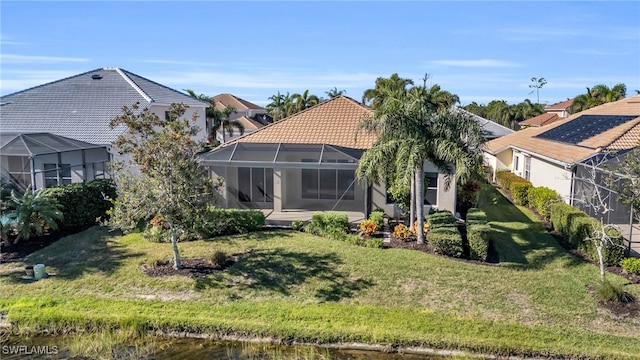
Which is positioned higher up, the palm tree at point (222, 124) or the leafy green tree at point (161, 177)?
the palm tree at point (222, 124)

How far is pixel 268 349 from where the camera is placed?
1073 cm

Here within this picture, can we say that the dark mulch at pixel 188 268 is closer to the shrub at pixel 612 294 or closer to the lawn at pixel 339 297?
the lawn at pixel 339 297

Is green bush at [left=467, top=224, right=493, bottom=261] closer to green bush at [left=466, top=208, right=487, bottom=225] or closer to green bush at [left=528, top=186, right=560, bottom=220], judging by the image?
green bush at [left=466, top=208, right=487, bottom=225]

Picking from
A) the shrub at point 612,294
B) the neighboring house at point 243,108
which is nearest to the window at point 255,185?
the shrub at point 612,294

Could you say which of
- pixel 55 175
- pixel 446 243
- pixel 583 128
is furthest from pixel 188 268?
pixel 583 128

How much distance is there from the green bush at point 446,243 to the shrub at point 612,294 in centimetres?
422

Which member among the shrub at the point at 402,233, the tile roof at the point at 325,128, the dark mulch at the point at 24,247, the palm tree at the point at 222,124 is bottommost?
the dark mulch at the point at 24,247

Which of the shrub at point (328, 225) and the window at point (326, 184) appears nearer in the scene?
the shrub at point (328, 225)

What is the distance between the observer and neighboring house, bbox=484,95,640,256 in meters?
20.0

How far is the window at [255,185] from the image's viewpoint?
2227cm

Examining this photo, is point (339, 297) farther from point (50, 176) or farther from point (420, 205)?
point (50, 176)

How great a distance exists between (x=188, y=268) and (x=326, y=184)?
9.52 meters

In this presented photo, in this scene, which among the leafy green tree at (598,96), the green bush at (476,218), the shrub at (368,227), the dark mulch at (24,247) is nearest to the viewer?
the dark mulch at (24,247)

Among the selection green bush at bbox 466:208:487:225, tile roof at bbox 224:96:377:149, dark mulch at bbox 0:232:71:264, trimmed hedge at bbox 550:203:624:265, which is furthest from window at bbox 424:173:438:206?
dark mulch at bbox 0:232:71:264
